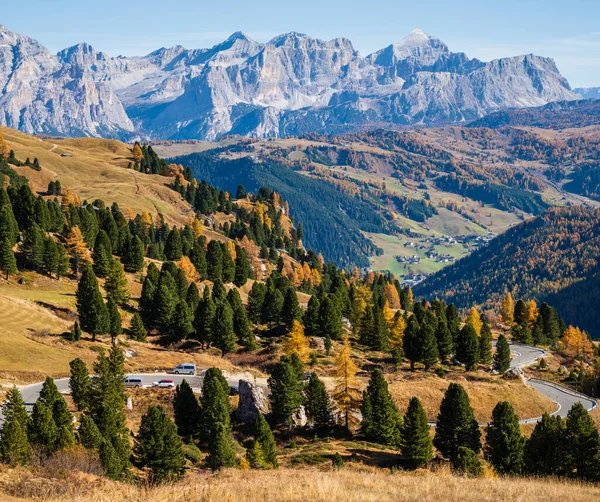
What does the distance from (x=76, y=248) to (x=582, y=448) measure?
9737cm

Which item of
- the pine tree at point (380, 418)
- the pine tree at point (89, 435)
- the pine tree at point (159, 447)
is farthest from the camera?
the pine tree at point (380, 418)

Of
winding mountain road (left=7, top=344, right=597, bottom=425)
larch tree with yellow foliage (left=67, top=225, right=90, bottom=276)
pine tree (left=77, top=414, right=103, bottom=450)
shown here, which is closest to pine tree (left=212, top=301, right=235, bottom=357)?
winding mountain road (left=7, top=344, right=597, bottom=425)

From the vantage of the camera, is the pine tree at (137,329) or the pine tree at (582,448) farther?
the pine tree at (137,329)

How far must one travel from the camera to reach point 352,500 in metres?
26.8

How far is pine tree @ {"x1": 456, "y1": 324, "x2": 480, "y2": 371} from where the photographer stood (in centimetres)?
11581

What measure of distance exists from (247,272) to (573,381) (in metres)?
83.8

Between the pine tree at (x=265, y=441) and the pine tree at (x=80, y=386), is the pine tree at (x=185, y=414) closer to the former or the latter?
the pine tree at (x=265, y=441)

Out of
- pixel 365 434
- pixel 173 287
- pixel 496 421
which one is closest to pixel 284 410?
pixel 365 434

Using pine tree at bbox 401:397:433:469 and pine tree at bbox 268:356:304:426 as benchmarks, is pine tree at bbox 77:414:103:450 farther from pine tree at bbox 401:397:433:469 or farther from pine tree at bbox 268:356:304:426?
pine tree at bbox 401:397:433:469

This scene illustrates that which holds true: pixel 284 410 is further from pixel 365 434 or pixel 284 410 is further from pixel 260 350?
pixel 260 350

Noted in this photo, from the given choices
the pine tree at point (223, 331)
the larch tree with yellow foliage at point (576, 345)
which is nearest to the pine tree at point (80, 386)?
the pine tree at point (223, 331)

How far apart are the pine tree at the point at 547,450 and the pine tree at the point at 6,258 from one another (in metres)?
89.8

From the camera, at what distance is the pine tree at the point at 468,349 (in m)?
116

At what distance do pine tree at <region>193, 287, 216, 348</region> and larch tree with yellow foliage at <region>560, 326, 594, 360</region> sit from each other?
95235 millimetres
